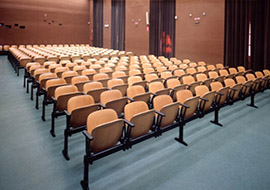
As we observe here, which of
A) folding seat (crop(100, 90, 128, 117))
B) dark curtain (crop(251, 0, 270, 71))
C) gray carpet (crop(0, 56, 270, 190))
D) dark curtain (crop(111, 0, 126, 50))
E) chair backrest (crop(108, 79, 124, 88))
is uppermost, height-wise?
dark curtain (crop(111, 0, 126, 50))

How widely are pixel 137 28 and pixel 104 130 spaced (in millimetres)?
12209

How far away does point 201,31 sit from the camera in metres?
9.50

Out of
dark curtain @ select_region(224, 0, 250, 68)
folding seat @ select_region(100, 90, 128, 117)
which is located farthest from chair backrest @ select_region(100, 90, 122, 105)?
dark curtain @ select_region(224, 0, 250, 68)

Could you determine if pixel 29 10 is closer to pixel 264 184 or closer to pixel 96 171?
pixel 96 171

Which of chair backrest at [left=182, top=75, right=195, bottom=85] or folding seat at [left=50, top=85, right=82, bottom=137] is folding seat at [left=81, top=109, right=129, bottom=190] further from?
chair backrest at [left=182, top=75, right=195, bottom=85]

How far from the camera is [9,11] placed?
54.4 ft

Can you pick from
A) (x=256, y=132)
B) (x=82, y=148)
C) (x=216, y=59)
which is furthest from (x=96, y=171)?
(x=216, y=59)

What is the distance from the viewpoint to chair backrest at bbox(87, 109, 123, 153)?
2.33 m

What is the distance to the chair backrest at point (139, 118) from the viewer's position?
8.86ft

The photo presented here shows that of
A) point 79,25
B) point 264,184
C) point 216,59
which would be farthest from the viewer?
point 79,25

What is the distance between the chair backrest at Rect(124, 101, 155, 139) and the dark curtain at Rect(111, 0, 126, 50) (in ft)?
Answer: 42.4

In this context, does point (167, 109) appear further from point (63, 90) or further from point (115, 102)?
point (63, 90)

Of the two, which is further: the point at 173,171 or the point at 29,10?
the point at 29,10

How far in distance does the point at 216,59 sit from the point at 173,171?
24.3 feet
